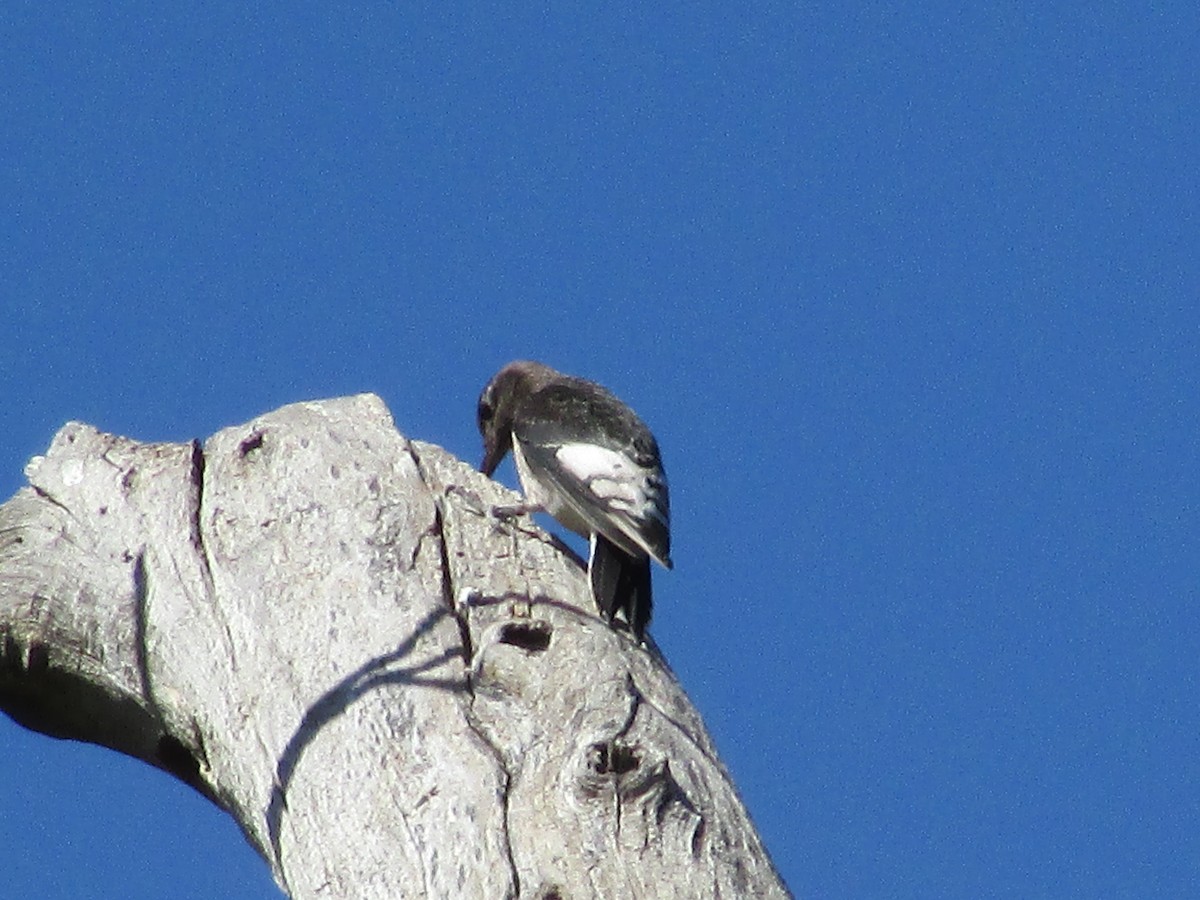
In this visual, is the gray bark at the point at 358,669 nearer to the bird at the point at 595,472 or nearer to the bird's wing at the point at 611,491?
the bird at the point at 595,472

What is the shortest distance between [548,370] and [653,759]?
381cm

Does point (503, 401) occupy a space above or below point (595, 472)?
above

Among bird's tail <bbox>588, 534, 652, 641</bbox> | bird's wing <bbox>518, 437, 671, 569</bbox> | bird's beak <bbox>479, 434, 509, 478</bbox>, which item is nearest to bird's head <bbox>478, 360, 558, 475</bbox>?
bird's beak <bbox>479, 434, 509, 478</bbox>

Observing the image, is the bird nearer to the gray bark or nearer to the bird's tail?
the bird's tail

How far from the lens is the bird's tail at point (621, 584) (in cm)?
532

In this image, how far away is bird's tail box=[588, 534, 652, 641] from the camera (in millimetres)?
5316

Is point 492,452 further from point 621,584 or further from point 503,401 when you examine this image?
point 621,584

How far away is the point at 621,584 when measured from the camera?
5543 mm

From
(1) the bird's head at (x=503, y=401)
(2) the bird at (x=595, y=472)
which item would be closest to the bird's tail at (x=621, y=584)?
(2) the bird at (x=595, y=472)

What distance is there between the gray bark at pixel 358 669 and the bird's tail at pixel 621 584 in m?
0.08

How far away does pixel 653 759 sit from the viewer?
427 cm

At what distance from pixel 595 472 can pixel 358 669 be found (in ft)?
6.58

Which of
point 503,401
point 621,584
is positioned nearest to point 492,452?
point 503,401

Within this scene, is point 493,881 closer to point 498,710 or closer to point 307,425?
point 498,710
